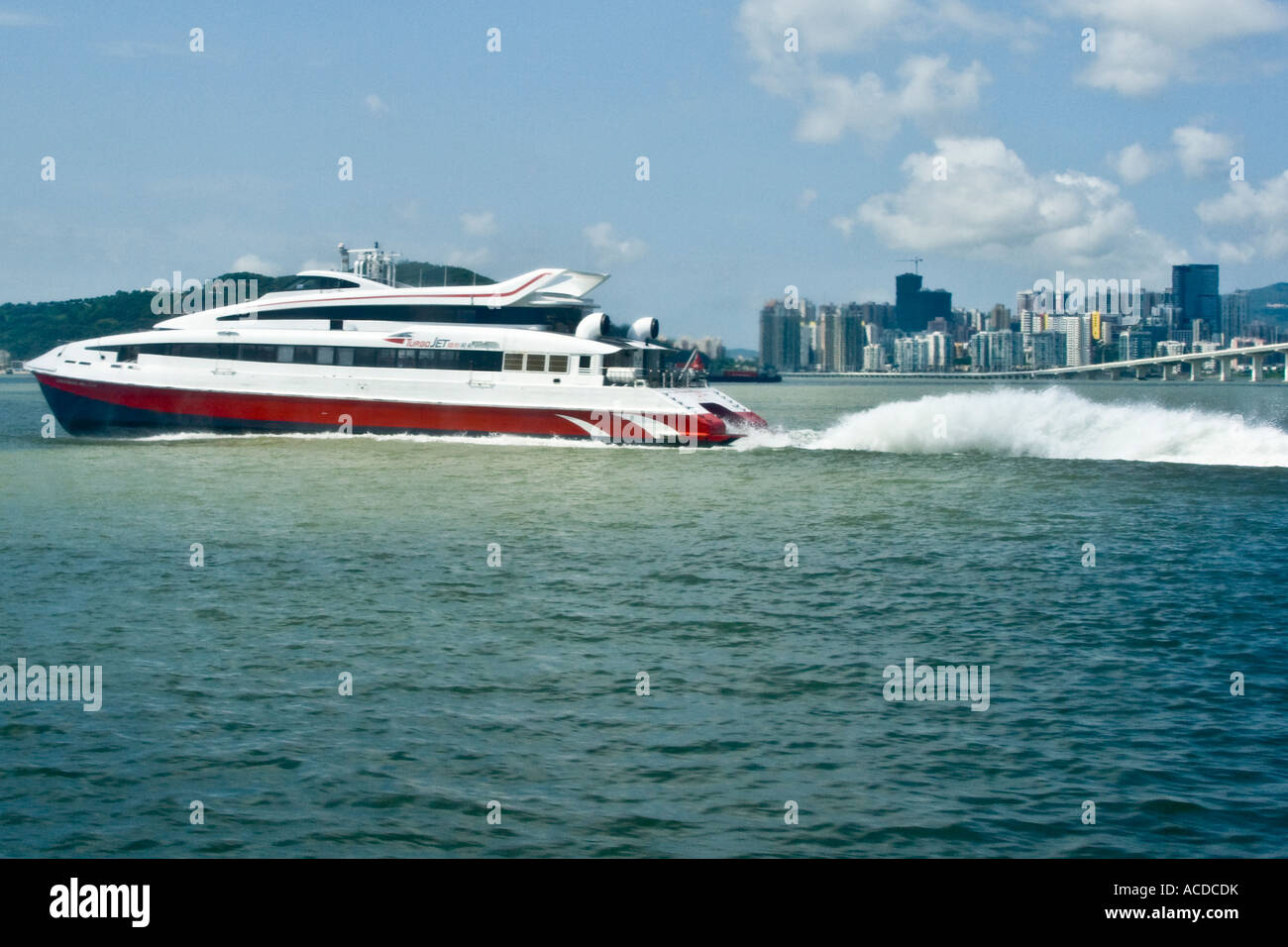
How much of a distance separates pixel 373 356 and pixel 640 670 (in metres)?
30.5

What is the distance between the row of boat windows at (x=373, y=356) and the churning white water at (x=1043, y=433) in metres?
8.29

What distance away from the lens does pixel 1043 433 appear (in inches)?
1702

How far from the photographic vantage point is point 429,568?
67.2 feet

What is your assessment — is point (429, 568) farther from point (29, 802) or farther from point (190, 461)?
point (190, 461)

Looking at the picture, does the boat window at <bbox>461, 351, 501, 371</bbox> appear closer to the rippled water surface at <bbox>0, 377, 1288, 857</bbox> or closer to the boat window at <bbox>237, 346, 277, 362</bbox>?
the boat window at <bbox>237, 346, 277, 362</bbox>

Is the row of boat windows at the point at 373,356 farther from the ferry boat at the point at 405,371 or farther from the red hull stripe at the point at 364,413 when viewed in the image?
the red hull stripe at the point at 364,413

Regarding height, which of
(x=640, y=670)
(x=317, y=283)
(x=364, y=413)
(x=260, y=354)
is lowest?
(x=640, y=670)

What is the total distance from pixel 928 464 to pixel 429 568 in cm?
2214

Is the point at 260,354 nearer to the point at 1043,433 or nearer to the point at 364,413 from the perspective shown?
the point at 364,413

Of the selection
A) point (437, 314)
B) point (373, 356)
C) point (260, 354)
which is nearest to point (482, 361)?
point (437, 314)

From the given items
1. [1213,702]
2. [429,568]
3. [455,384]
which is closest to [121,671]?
[429,568]

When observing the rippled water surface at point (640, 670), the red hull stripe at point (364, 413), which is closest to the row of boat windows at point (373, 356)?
the red hull stripe at point (364, 413)

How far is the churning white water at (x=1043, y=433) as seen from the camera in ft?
130

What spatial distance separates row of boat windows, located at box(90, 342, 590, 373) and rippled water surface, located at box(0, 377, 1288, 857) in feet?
39.1
